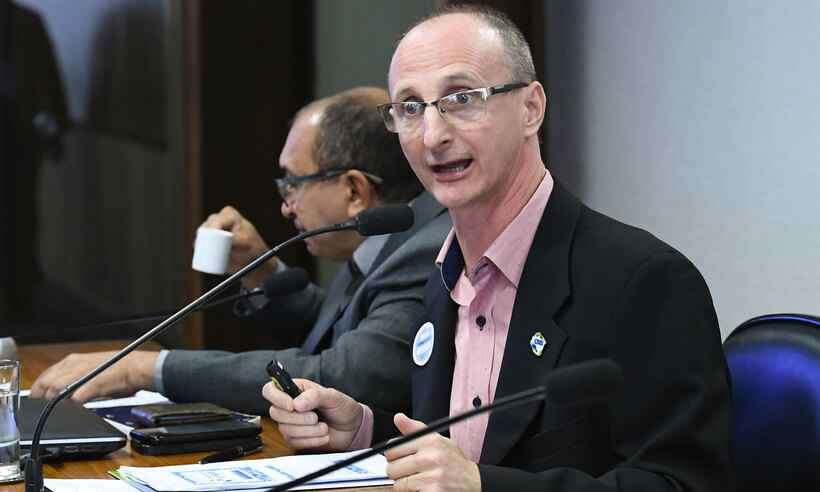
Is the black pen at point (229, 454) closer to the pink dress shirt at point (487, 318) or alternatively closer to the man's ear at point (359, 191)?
the pink dress shirt at point (487, 318)

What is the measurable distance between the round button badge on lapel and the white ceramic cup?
2.76 feet

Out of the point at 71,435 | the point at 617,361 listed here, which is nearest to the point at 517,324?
the point at 617,361

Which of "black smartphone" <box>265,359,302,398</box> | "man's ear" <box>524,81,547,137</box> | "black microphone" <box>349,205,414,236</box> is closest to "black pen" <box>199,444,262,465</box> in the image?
"black smartphone" <box>265,359,302,398</box>

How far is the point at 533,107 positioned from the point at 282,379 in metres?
0.51

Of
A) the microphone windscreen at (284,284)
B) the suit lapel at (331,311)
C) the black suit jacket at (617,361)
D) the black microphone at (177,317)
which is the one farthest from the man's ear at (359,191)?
the black suit jacket at (617,361)

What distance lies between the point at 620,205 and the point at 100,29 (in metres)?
2.69

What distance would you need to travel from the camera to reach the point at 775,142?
2.24m

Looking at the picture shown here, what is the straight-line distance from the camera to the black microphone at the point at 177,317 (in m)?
1.50

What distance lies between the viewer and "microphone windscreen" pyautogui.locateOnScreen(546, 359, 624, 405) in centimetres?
117

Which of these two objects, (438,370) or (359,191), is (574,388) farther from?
(359,191)

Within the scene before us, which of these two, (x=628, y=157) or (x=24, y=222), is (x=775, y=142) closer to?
(x=628, y=157)

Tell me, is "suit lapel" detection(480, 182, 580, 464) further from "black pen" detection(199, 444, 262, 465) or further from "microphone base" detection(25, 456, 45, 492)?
"microphone base" detection(25, 456, 45, 492)

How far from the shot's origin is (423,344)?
1818mm

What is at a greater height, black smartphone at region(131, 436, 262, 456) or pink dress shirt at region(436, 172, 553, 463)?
pink dress shirt at region(436, 172, 553, 463)
